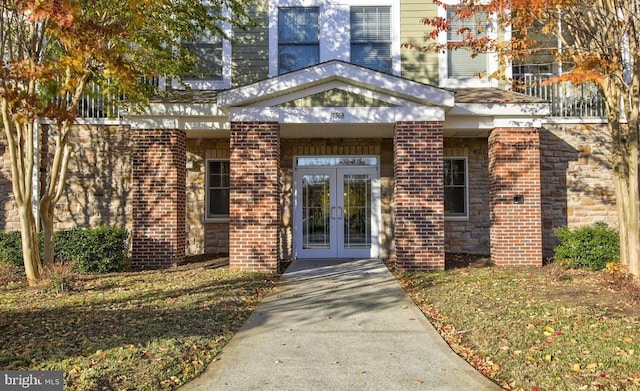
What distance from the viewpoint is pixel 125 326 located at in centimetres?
517

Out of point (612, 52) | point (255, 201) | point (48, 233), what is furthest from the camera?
point (255, 201)

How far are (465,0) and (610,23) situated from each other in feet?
8.22

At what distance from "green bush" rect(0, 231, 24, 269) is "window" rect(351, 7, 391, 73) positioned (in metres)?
8.78

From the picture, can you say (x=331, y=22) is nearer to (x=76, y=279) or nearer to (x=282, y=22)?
(x=282, y=22)

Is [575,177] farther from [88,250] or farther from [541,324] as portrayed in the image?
[88,250]

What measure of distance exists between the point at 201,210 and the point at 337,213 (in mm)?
3446

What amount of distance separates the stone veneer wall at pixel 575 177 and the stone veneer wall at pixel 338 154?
12.6ft

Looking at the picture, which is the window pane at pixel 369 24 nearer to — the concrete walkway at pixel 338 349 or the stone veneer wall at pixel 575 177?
the stone veneer wall at pixel 575 177

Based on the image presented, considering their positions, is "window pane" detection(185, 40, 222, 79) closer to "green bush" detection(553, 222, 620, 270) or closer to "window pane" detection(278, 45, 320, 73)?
"window pane" detection(278, 45, 320, 73)

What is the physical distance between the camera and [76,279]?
7992mm

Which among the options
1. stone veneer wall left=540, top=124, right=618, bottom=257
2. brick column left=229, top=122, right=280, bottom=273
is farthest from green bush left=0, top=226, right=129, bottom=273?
stone veneer wall left=540, top=124, right=618, bottom=257

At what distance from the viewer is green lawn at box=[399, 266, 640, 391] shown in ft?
12.9

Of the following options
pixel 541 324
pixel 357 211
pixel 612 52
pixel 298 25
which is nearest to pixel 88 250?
pixel 357 211

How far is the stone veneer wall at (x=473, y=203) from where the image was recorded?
11.3 meters
